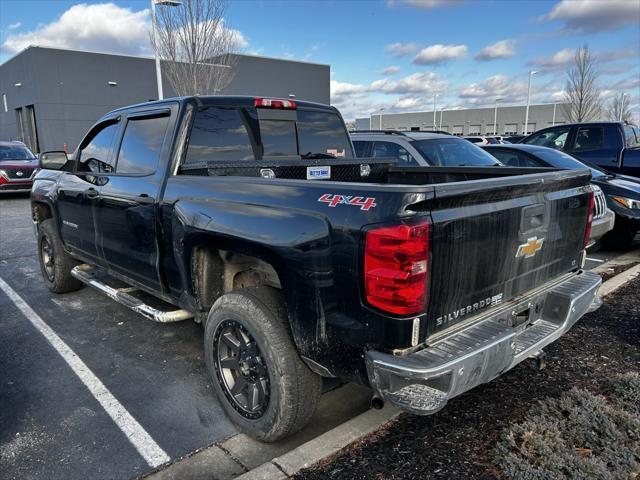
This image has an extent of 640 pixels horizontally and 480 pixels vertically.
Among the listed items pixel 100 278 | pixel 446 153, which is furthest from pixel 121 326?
pixel 446 153

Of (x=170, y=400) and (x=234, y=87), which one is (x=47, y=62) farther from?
(x=170, y=400)

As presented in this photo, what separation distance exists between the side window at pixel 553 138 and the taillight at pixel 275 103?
27.4 ft

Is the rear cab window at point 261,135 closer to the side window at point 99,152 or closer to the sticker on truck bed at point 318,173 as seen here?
the sticker on truck bed at point 318,173

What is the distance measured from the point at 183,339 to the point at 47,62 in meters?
32.5

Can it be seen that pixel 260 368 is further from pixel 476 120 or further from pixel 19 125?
pixel 476 120

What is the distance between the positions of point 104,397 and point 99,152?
2.31 m

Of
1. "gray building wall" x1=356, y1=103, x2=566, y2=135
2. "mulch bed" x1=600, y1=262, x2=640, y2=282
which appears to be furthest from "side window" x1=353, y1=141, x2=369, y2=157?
"gray building wall" x1=356, y1=103, x2=566, y2=135

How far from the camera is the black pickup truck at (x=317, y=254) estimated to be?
2.21m

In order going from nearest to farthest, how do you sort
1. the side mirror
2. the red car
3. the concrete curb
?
the concrete curb
the side mirror
the red car

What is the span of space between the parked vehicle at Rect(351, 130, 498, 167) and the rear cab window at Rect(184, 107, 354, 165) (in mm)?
2496

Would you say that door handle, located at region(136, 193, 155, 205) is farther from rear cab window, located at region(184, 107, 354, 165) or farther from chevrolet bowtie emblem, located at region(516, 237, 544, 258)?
chevrolet bowtie emblem, located at region(516, 237, 544, 258)

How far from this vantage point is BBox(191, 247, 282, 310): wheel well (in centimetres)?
322

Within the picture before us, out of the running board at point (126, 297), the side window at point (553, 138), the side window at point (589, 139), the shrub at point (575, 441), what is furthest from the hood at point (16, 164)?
the shrub at point (575, 441)

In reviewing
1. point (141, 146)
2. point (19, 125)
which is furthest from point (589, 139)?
point (19, 125)
